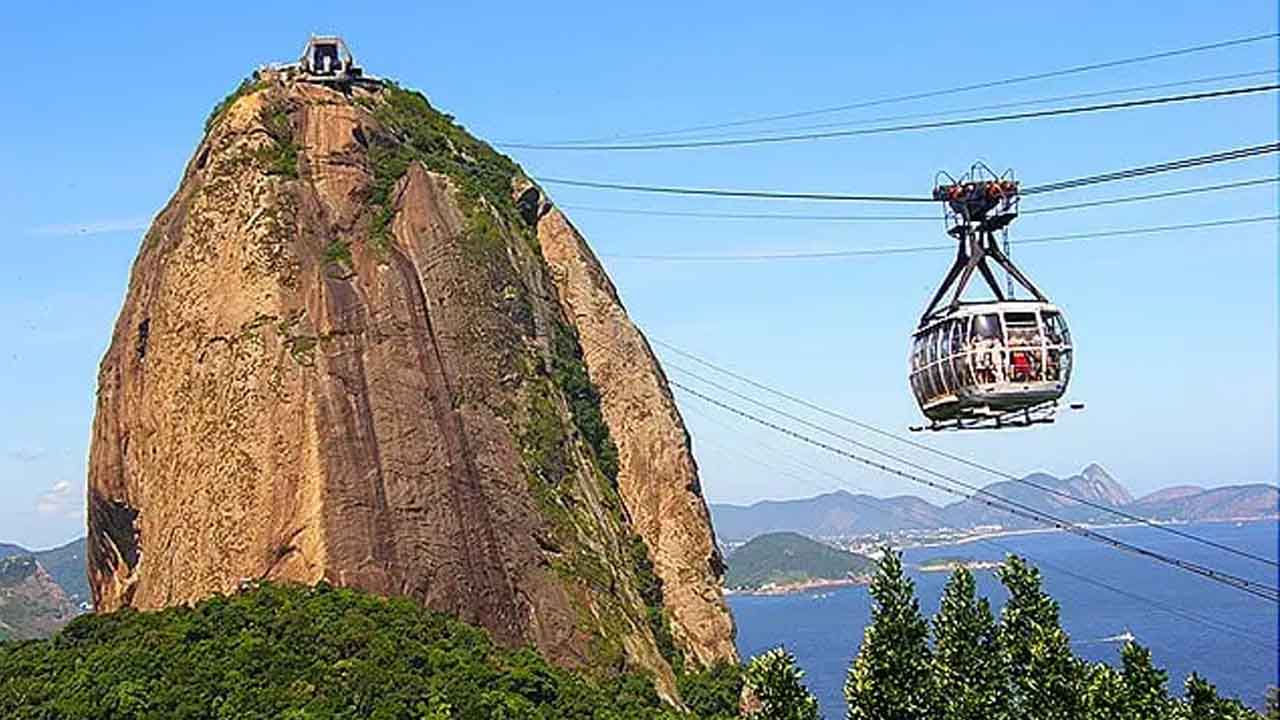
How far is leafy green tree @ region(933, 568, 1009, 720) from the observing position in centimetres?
2059

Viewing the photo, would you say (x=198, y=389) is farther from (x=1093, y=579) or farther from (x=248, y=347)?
(x=1093, y=579)

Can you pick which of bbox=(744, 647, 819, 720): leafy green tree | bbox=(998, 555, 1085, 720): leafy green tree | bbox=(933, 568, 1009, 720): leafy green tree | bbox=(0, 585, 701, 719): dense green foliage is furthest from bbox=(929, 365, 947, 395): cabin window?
bbox=(0, 585, 701, 719): dense green foliage

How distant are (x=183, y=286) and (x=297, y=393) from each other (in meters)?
5.26

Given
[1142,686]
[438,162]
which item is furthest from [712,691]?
[1142,686]

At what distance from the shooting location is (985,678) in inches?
862

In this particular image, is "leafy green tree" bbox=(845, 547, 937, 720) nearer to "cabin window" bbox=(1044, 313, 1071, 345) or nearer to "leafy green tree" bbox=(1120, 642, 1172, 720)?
"leafy green tree" bbox=(1120, 642, 1172, 720)

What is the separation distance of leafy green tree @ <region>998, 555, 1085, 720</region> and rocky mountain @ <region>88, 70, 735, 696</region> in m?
15.0

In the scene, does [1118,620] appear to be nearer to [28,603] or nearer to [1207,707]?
[28,603]

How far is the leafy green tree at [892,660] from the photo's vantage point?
66.3 feet

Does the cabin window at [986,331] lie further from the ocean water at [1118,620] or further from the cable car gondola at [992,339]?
the ocean water at [1118,620]

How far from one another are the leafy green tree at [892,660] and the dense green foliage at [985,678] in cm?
1

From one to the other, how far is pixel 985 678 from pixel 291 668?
14453 mm

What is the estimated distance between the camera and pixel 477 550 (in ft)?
118

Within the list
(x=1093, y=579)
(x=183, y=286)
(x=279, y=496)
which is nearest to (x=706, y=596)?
(x=279, y=496)
